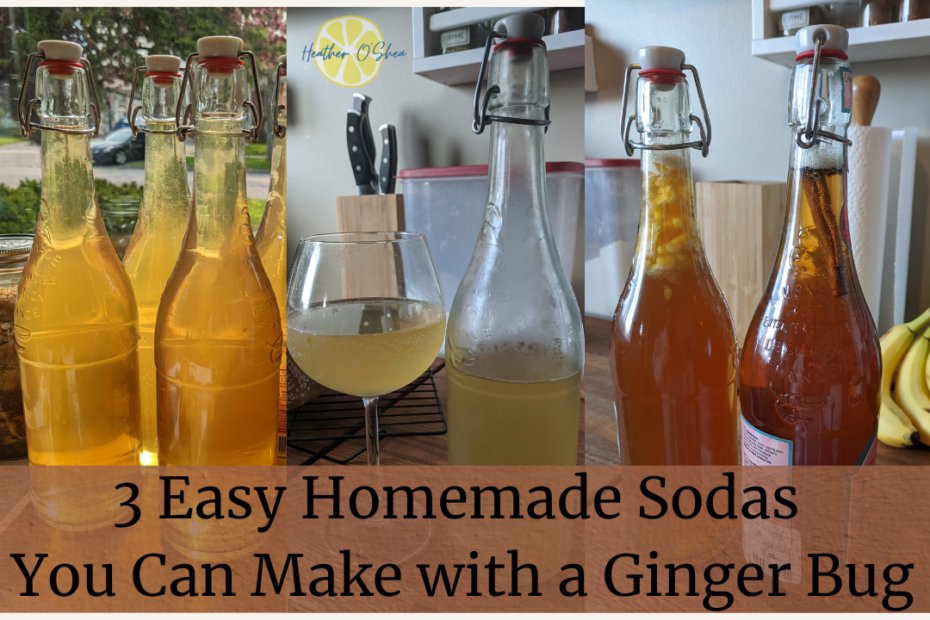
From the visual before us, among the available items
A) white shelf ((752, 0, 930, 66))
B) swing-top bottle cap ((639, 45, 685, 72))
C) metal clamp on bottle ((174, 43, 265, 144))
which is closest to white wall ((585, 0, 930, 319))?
white shelf ((752, 0, 930, 66))

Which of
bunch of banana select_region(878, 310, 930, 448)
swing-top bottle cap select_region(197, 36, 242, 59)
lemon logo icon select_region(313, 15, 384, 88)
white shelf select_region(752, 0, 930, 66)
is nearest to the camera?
swing-top bottle cap select_region(197, 36, 242, 59)

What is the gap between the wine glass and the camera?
1.12 feet

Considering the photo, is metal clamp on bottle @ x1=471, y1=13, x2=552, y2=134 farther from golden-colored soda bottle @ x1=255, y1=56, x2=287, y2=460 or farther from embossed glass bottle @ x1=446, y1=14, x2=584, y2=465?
golden-colored soda bottle @ x1=255, y1=56, x2=287, y2=460

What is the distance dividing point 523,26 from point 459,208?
0.44ft

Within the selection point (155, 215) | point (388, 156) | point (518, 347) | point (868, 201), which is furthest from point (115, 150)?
point (868, 201)

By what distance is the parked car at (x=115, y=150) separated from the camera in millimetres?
392

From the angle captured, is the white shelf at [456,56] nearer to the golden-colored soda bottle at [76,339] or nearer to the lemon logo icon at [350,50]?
the lemon logo icon at [350,50]

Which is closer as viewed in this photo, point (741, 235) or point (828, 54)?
point (828, 54)

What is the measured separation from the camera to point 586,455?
0.40 meters

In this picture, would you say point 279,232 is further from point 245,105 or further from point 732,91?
point 732,91

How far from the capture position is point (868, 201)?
1.86 ft

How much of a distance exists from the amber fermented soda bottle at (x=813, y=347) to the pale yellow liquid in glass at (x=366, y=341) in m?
0.18

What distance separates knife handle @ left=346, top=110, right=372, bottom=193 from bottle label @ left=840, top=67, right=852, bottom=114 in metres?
A: 0.26

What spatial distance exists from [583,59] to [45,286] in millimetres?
317
